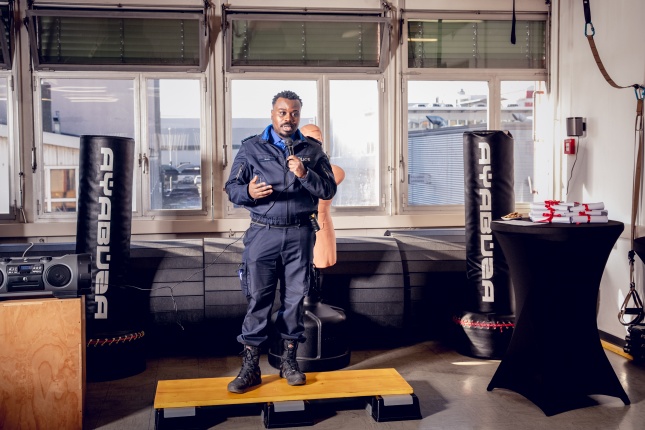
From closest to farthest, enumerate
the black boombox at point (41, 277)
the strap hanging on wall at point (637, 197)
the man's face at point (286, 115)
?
the black boombox at point (41, 277), the man's face at point (286, 115), the strap hanging on wall at point (637, 197)

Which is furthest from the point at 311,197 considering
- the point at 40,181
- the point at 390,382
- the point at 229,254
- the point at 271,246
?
the point at 40,181

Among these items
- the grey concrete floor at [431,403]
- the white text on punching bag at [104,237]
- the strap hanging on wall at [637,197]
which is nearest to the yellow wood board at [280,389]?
the grey concrete floor at [431,403]

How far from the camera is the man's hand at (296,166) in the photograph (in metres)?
3.55

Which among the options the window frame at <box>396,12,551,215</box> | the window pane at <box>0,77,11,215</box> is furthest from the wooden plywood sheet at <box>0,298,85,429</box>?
the window frame at <box>396,12,551,215</box>

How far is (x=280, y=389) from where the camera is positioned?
148 inches

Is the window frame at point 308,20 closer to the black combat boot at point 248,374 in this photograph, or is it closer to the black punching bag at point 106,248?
the black punching bag at point 106,248

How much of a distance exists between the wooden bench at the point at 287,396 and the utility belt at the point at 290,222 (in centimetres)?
86

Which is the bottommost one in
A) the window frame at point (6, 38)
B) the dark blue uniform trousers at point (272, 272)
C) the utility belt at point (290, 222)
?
the dark blue uniform trousers at point (272, 272)

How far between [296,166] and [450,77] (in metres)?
2.87

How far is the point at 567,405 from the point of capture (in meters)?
3.79

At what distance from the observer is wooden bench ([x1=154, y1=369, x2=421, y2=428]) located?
3.57m

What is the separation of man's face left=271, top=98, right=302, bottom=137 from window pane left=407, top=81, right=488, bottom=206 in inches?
92.0

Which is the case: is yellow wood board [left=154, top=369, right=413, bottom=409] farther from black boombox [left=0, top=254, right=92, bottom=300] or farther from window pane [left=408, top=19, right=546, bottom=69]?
window pane [left=408, top=19, right=546, bottom=69]

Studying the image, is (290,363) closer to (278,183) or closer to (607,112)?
(278,183)
